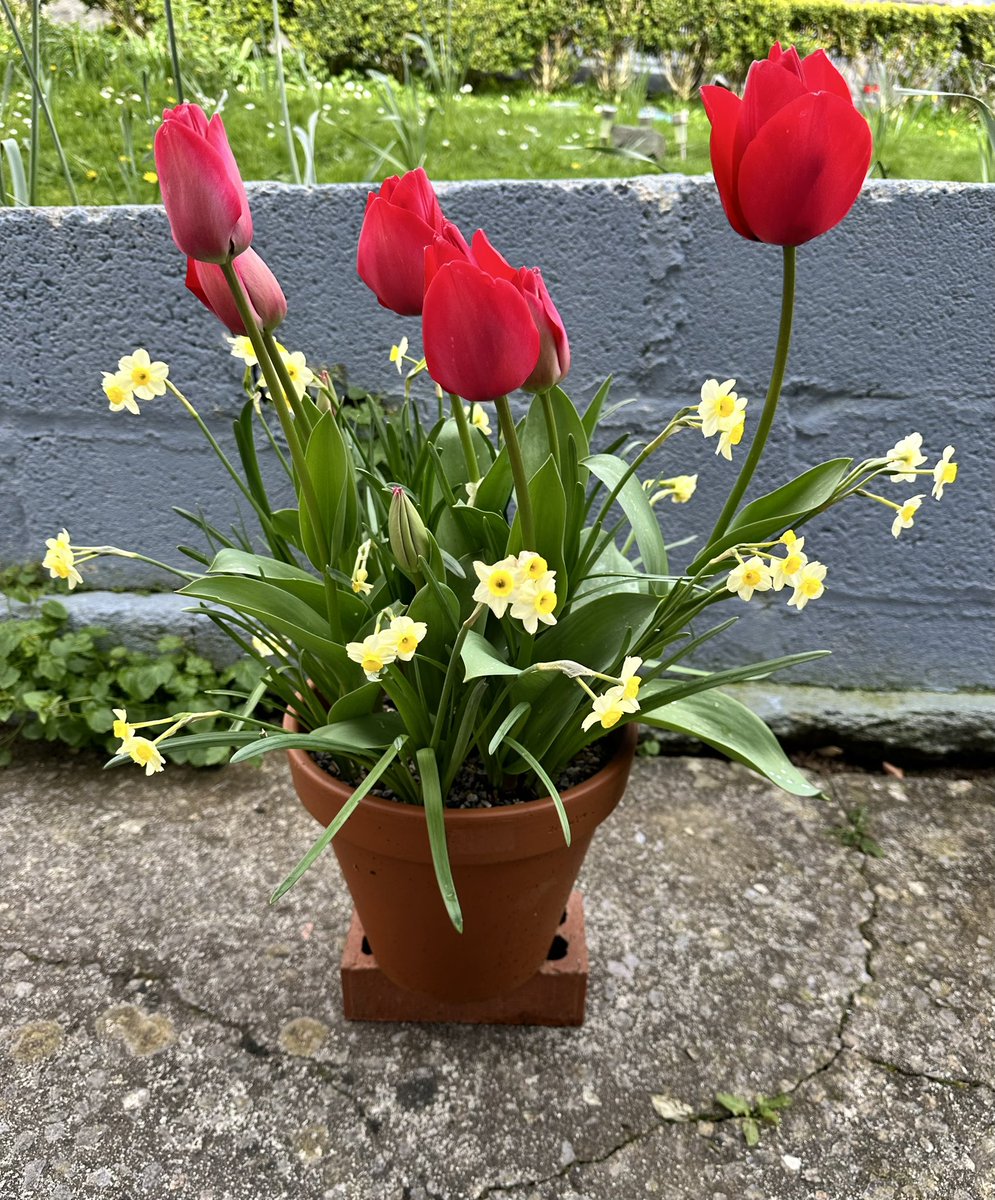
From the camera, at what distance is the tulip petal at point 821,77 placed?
76 centimetres

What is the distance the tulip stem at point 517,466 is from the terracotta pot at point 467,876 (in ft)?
1.10

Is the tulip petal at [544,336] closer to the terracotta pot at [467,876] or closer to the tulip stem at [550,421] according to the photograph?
the tulip stem at [550,421]

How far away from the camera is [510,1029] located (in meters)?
1.33

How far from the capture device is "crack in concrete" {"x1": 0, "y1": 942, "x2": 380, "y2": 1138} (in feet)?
4.01

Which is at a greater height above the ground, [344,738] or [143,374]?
[143,374]

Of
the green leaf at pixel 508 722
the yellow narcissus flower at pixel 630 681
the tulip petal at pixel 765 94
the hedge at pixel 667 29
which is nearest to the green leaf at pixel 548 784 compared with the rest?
the green leaf at pixel 508 722

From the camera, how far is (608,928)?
4.98ft

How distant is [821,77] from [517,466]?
40 centimetres

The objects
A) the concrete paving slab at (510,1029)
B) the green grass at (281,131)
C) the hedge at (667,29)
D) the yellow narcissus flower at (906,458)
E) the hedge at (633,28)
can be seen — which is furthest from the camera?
the hedge at (667,29)

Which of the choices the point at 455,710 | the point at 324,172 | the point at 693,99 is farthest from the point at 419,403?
the point at 693,99

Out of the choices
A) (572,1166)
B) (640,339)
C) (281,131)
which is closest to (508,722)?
(572,1166)

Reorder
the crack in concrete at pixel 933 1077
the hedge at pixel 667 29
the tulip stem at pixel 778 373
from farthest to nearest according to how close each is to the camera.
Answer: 1. the hedge at pixel 667 29
2. the crack in concrete at pixel 933 1077
3. the tulip stem at pixel 778 373

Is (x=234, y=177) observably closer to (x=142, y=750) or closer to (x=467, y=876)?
(x=142, y=750)

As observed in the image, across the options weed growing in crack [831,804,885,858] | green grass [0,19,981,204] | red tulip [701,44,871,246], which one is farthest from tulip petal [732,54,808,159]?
weed growing in crack [831,804,885,858]
